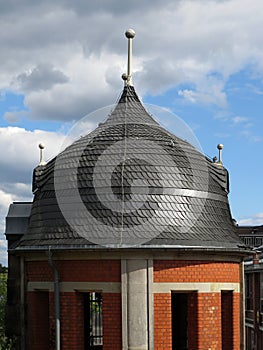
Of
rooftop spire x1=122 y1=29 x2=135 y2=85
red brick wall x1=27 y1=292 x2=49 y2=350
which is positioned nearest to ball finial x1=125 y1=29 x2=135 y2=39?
rooftop spire x1=122 y1=29 x2=135 y2=85

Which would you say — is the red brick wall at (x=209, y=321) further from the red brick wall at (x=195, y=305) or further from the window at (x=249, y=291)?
the window at (x=249, y=291)

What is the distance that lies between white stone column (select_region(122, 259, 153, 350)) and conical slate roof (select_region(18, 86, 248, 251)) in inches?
30.8

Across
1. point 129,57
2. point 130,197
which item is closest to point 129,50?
point 129,57

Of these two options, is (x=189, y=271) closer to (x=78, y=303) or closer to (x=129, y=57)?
(x=78, y=303)

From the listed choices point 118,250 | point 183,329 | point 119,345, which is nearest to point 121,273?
point 118,250

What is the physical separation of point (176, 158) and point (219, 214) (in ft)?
8.02

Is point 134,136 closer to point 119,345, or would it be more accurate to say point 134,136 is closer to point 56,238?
point 56,238

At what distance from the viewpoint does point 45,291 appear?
23.6 metres

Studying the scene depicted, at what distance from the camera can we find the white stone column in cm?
2138

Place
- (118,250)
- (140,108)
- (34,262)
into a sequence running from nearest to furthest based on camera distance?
(118,250), (34,262), (140,108)

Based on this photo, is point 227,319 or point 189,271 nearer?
point 189,271

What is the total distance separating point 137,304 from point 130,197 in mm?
3428

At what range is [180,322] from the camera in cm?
2689

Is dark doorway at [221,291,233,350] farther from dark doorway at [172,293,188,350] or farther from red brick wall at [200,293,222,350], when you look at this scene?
dark doorway at [172,293,188,350]
